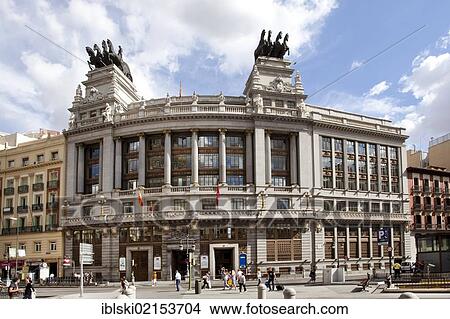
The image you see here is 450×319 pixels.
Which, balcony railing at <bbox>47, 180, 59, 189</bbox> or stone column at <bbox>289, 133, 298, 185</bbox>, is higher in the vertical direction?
stone column at <bbox>289, 133, 298, 185</bbox>

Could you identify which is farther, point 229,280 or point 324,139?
point 324,139

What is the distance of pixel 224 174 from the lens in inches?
2763

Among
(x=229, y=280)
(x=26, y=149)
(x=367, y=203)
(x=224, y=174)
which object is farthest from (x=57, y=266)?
(x=367, y=203)

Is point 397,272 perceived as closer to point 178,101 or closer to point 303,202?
point 303,202

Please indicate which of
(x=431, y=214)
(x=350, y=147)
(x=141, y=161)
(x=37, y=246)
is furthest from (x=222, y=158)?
(x=37, y=246)

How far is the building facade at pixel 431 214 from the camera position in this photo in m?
33.7

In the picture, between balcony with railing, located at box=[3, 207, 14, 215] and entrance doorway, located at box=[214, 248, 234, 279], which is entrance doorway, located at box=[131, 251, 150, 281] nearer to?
entrance doorway, located at box=[214, 248, 234, 279]

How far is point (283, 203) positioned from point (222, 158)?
10.8 m

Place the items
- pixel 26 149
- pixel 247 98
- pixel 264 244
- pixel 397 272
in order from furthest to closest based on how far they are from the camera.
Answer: pixel 247 98 < pixel 264 244 < pixel 26 149 < pixel 397 272

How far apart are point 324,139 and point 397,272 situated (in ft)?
128

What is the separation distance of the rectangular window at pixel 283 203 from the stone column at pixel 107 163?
80.8 feet

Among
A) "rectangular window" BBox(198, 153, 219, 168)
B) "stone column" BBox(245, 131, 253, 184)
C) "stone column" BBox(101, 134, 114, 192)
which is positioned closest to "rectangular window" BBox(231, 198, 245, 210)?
"stone column" BBox(245, 131, 253, 184)

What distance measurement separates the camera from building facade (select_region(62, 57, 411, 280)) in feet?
226

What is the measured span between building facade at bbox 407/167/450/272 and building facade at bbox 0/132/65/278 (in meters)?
51.1
